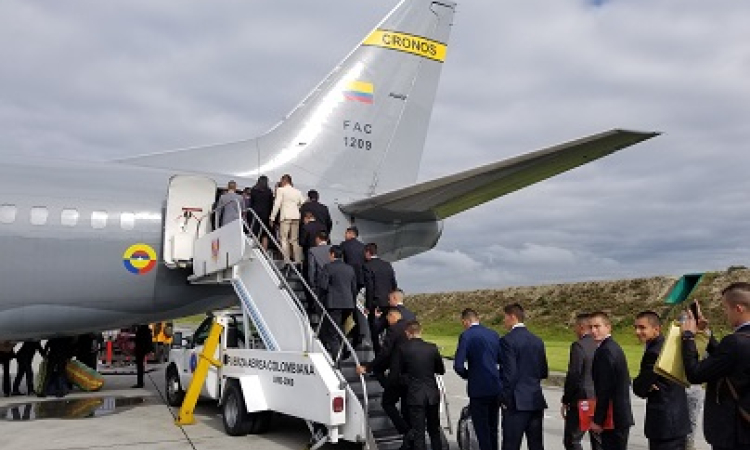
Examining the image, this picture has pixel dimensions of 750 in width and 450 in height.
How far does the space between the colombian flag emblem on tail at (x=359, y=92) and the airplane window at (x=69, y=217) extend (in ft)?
24.7

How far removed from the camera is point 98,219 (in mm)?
12766

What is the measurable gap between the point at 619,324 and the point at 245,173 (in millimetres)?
21179

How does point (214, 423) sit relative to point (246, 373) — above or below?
below

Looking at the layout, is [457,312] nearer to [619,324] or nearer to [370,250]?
[619,324]

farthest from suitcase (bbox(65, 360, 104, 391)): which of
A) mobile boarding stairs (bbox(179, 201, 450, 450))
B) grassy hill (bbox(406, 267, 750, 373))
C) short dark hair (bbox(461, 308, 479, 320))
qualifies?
grassy hill (bbox(406, 267, 750, 373))

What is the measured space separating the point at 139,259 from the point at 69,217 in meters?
1.53

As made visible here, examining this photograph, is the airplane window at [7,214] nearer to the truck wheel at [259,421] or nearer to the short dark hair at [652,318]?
the truck wheel at [259,421]

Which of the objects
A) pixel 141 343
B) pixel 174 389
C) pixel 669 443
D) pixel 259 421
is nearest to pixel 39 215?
pixel 174 389

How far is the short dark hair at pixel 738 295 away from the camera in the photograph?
481 cm

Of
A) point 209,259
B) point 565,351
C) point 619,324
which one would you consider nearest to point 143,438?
point 209,259

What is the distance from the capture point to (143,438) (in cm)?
1016

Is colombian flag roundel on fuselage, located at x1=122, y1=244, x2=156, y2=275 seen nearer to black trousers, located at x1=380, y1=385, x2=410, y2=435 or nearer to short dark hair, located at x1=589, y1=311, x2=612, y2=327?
black trousers, located at x1=380, y1=385, x2=410, y2=435

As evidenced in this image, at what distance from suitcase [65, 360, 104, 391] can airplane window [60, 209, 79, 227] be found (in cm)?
517

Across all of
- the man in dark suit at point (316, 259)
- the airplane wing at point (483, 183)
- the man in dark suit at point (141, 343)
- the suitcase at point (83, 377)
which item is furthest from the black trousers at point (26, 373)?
the man in dark suit at point (316, 259)
